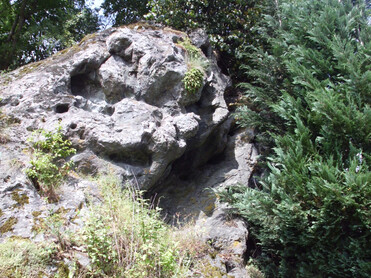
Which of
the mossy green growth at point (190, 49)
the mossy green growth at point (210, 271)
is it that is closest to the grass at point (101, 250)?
the mossy green growth at point (210, 271)

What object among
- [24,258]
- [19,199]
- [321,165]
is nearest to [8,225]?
[19,199]

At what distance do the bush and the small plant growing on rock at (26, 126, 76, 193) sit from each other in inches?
130

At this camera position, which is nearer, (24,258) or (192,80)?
(24,258)

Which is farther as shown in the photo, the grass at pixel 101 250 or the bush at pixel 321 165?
the bush at pixel 321 165

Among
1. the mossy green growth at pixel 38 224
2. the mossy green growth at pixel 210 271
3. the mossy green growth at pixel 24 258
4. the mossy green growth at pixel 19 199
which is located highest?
the mossy green growth at pixel 19 199

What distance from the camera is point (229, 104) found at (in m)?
8.66

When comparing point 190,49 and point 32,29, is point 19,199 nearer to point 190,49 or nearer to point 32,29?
point 190,49

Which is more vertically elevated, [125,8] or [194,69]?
[125,8]

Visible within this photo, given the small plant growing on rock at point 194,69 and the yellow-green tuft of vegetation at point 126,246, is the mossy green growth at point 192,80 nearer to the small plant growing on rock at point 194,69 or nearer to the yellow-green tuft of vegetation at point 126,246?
the small plant growing on rock at point 194,69

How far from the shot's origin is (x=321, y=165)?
4.98 m

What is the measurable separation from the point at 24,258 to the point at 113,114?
3.39 m

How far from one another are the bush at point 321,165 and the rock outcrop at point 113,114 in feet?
3.03

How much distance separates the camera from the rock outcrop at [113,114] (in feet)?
16.8

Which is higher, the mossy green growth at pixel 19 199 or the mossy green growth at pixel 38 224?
the mossy green growth at pixel 19 199
